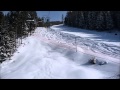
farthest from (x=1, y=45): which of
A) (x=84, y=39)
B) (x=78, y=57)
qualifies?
(x=84, y=39)

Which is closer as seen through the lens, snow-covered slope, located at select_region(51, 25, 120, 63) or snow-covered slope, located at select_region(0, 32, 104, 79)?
snow-covered slope, located at select_region(0, 32, 104, 79)

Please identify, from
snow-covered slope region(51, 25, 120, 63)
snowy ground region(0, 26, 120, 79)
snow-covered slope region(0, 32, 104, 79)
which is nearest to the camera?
snow-covered slope region(0, 32, 104, 79)

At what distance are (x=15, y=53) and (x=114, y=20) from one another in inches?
773

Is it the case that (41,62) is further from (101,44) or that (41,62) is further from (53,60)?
(101,44)

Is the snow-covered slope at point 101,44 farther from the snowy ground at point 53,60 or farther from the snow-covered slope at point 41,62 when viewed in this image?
the snow-covered slope at point 41,62

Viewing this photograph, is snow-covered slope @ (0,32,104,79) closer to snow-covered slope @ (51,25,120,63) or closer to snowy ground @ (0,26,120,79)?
snowy ground @ (0,26,120,79)

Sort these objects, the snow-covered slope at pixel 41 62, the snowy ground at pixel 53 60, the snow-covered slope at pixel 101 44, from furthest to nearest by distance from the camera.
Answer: the snow-covered slope at pixel 101 44 < the snowy ground at pixel 53 60 < the snow-covered slope at pixel 41 62

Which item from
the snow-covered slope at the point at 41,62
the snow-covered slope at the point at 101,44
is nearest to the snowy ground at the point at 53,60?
the snow-covered slope at the point at 41,62

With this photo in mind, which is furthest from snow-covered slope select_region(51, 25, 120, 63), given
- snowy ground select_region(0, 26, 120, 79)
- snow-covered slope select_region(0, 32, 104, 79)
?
snow-covered slope select_region(0, 32, 104, 79)

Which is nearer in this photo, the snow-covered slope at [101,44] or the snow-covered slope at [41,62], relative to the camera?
the snow-covered slope at [41,62]

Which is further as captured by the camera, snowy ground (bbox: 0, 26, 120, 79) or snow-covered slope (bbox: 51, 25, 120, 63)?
snow-covered slope (bbox: 51, 25, 120, 63)

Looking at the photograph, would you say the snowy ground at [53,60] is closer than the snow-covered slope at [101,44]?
Yes

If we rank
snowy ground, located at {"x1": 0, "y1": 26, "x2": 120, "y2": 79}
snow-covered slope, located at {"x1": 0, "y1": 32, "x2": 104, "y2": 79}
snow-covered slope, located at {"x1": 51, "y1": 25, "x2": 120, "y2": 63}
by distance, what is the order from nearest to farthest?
1. snow-covered slope, located at {"x1": 0, "y1": 32, "x2": 104, "y2": 79}
2. snowy ground, located at {"x1": 0, "y1": 26, "x2": 120, "y2": 79}
3. snow-covered slope, located at {"x1": 51, "y1": 25, "x2": 120, "y2": 63}

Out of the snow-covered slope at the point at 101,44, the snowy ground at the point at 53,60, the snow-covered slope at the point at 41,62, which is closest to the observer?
the snow-covered slope at the point at 41,62
